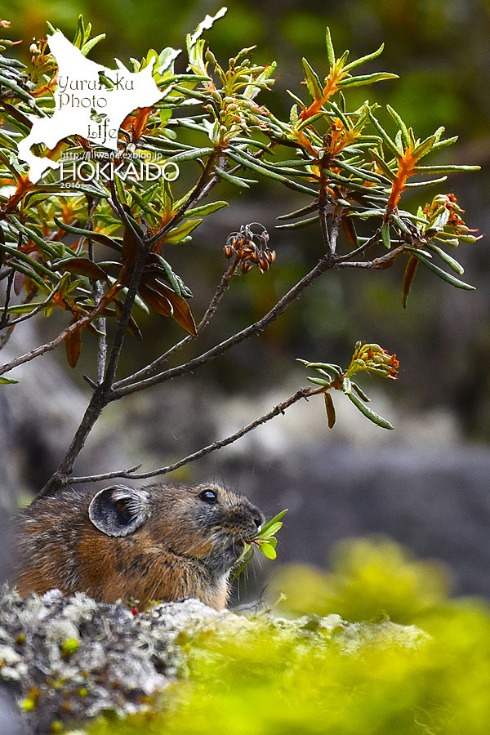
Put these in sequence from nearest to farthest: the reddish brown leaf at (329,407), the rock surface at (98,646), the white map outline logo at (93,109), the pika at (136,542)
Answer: the rock surface at (98,646) < the white map outline logo at (93,109) < the reddish brown leaf at (329,407) < the pika at (136,542)

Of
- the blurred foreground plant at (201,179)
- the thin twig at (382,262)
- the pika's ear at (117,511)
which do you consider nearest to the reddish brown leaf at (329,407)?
the blurred foreground plant at (201,179)

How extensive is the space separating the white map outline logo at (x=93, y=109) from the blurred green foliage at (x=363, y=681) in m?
1.23

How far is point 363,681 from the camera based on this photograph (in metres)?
1.78

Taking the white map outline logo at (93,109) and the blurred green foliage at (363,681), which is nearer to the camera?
the blurred green foliage at (363,681)

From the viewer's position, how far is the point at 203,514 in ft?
11.8

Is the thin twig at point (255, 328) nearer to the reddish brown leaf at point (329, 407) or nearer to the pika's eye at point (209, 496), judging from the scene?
the reddish brown leaf at point (329, 407)

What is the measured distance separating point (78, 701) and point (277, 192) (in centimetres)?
1010

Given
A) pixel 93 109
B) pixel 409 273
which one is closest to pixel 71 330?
pixel 93 109

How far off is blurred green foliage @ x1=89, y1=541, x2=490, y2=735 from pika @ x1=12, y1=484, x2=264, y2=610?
3.09 feet

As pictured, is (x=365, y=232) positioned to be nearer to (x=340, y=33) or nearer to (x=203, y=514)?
(x=340, y=33)

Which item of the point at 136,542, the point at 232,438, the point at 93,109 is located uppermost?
the point at 93,109

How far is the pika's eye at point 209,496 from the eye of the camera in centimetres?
367

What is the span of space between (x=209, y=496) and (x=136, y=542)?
0.37m

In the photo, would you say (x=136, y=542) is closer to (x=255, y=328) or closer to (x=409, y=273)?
(x=255, y=328)
